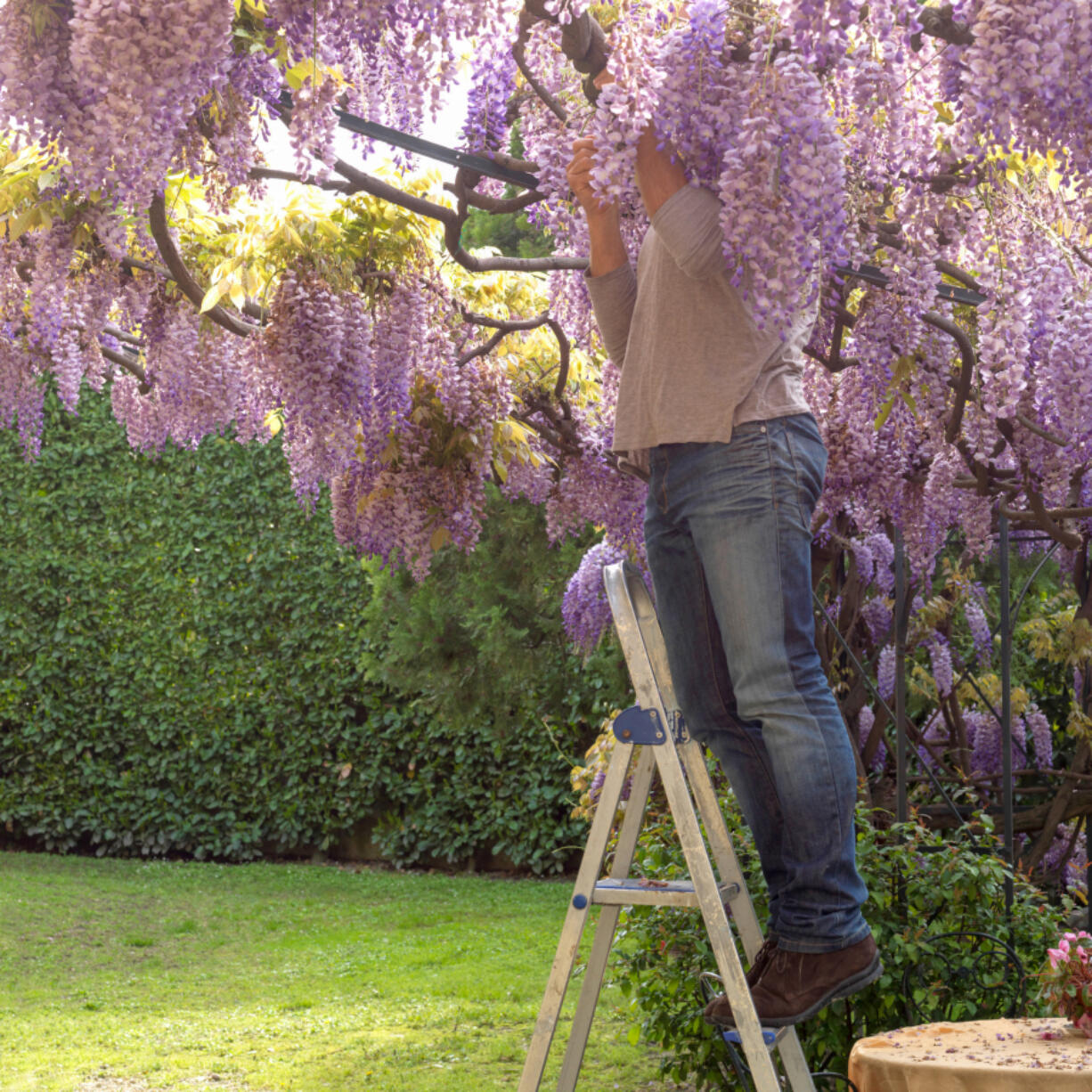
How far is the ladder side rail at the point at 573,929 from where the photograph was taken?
1587mm

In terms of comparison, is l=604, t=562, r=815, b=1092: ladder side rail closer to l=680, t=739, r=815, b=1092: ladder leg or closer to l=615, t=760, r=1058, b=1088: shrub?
l=680, t=739, r=815, b=1092: ladder leg

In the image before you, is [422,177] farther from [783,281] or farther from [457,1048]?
[457,1048]

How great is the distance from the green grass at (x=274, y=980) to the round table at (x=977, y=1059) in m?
1.75

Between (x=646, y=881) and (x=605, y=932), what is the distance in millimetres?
114

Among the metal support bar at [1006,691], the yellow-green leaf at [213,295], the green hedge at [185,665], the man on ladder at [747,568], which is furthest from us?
the green hedge at [185,665]

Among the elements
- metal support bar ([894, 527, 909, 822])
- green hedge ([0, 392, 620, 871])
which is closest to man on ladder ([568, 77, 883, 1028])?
metal support bar ([894, 527, 909, 822])

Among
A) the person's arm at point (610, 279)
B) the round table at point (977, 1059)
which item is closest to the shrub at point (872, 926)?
the round table at point (977, 1059)

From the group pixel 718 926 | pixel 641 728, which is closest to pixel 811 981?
pixel 718 926

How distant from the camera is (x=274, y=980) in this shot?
447 cm

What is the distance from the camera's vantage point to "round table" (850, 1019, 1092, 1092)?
1436 mm

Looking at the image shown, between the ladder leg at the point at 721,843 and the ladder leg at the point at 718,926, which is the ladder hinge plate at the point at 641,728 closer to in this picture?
the ladder leg at the point at 718,926

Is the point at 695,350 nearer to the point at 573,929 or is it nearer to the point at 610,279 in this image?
the point at 610,279

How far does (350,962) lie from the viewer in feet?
15.4

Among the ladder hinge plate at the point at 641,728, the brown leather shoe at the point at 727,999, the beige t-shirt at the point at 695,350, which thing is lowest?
the brown leather shoe at the point at 727,999
